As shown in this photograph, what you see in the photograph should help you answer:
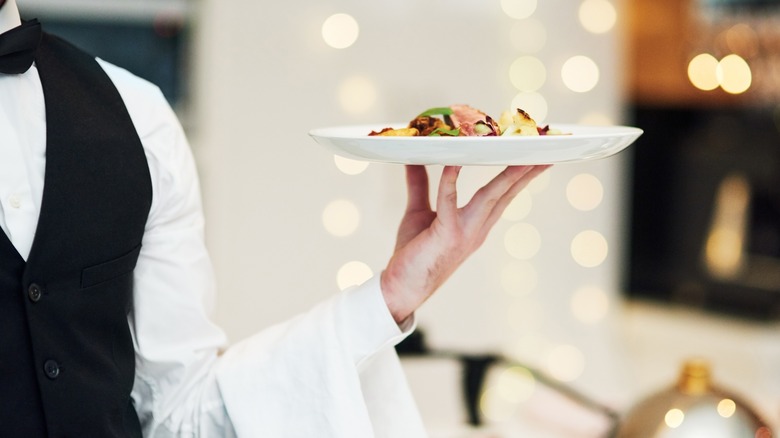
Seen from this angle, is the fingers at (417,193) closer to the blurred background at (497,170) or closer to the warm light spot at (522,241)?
the blurred background at (497,170)

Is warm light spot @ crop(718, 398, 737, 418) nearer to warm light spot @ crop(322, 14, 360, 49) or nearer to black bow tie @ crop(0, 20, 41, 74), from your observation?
black bow tie @ crop(0, 20, 41, 74)

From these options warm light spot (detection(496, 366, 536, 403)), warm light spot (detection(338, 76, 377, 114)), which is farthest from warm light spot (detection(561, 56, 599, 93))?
warm light spot (detection(496, 366, 536, 403))

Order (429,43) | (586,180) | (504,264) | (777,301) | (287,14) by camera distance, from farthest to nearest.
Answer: (777,301) < (586,180) < (504,264) < (429,43) < (287,14)

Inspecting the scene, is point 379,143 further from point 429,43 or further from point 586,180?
point 586,180

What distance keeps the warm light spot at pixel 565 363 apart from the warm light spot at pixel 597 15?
116 cm

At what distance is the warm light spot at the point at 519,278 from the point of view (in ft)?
10.9

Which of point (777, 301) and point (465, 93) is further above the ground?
point (465, 93)

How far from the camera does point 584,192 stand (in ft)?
11.6

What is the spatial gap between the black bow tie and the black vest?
28 millimetres

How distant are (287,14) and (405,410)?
5.45ft

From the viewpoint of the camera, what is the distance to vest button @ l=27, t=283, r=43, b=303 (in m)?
0.94

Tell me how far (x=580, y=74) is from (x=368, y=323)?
2546mm

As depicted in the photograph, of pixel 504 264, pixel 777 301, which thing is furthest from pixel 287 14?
pixel 777 301

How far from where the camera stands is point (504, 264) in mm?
3312
